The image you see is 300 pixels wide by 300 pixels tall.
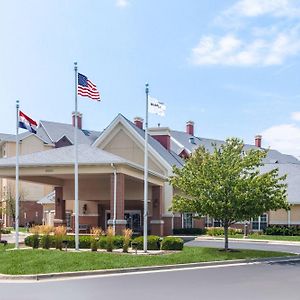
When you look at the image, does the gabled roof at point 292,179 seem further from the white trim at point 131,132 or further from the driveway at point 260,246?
the white trim at point 131,132

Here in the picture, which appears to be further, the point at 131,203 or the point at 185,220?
the point at 185,220

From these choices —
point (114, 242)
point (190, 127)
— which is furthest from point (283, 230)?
point (190, 127)

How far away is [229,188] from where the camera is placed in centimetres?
2431

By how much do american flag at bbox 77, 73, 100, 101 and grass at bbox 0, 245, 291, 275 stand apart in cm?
756

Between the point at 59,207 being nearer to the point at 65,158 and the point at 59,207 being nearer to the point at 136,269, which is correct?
A: the point at 65,158

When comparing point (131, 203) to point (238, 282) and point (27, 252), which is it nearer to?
point (27, 252)

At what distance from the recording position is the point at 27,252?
22641 mm

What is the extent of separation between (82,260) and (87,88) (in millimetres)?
8697

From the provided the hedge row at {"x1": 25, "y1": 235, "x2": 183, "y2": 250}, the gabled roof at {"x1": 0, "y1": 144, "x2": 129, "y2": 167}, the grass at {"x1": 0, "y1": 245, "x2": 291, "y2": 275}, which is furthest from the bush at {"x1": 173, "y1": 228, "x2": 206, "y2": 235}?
the grass at {"x1": 0, "y1": 245, "x2": 291, "y2": 275}

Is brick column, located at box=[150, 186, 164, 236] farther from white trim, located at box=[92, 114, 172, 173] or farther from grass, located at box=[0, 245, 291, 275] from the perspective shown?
grass, located at box=[0, 245, 291, 275]

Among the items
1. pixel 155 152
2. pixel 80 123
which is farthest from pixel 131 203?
pixel 80 123

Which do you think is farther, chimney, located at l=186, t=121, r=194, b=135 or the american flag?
chimney, located at l=186, t=121, r=194, b=135

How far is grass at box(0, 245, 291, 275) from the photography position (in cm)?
1834

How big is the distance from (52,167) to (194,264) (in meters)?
13.2
